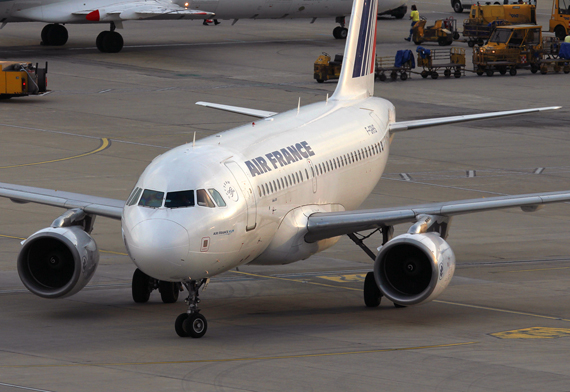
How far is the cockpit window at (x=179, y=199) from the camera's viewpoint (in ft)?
62.1

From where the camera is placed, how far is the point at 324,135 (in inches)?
1021

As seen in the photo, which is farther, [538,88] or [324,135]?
[538,88]

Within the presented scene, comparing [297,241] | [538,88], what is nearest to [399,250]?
[297,241]

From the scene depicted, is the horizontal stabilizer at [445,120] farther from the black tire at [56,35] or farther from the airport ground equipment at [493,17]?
the airport ground equipment at [493,17]

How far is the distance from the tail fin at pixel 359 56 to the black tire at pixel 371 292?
338 inches

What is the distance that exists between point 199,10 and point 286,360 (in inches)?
2280

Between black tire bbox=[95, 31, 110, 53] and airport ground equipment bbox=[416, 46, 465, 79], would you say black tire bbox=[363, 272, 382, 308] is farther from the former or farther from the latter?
black tire bbox=[95, 31, 110, 53]

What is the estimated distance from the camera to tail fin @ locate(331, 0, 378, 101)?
101 feet

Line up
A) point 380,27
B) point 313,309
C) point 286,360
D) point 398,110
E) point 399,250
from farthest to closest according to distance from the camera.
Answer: point 380,27, point 398,110, point 313,309, point 399,250, point 286,360

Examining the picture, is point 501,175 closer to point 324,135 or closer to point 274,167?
point 324,135

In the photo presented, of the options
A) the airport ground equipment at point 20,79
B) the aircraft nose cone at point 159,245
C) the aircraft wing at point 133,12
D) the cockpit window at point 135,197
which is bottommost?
the airport ground equipment at point 20,79

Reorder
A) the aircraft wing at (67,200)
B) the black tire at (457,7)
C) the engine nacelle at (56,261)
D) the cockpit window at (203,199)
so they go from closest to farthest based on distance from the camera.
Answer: the cockpit window at (203,199)
the engine nacelle at (56,261)
the aircraft wing at (67,200)
the black tire at (457,7)

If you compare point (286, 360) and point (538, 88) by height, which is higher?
point (286, 360)

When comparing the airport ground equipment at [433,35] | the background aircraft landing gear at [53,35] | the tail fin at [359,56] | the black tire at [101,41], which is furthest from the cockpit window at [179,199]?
the airport ground equipment at [433,35]
